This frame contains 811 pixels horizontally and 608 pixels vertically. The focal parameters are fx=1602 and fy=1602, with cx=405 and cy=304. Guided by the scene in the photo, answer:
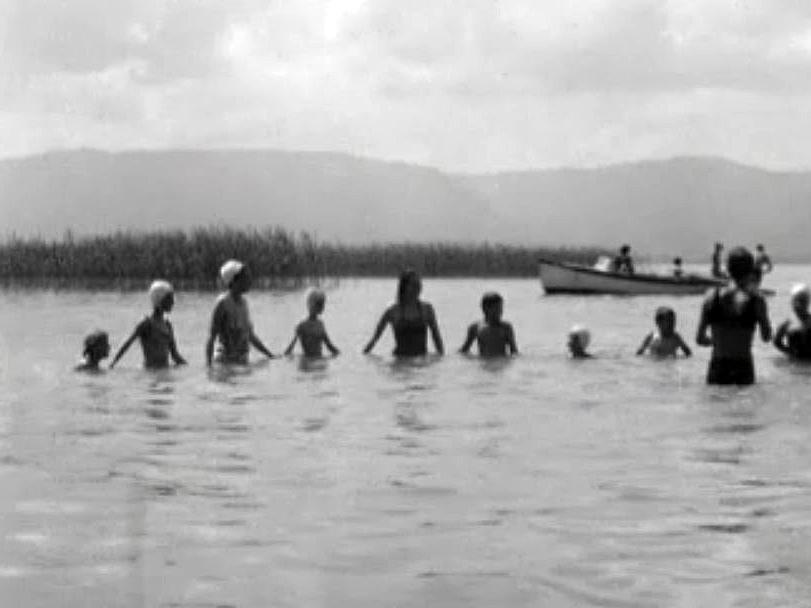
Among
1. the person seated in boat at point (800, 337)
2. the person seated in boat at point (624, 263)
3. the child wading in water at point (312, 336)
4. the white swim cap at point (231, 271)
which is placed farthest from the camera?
the person seated in boat at point (624, 263)

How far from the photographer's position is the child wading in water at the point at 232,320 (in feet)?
52.2

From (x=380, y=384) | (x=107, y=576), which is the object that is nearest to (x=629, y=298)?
(x=380, y=384)

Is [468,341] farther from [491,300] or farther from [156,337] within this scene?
[156,337]

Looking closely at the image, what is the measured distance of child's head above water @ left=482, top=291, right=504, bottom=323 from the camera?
1708 cm

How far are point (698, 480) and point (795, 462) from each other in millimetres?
1099

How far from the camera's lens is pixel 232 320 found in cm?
1630

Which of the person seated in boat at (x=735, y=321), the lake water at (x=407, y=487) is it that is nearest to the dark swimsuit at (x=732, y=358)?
the person seated in boat at (x=735, y=321)

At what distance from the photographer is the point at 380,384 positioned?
1574 cm

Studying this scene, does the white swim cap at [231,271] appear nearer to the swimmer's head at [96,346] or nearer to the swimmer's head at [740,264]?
the swimmer's head at [96,346]

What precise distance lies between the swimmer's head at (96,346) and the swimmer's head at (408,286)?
3108 mm

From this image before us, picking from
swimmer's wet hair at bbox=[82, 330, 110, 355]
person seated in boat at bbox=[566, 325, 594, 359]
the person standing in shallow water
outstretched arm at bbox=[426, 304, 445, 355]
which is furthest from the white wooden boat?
swimmer's wet hair at bbox=[82, 330, 110, 355]

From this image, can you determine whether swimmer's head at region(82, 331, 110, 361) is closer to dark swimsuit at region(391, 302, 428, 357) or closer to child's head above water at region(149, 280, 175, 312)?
child's head above water at region(149, 280, 175, 312)

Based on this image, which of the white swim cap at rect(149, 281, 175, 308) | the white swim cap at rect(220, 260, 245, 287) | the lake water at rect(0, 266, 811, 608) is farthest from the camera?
the white swim cap at rect(220, 260, 245, 287)

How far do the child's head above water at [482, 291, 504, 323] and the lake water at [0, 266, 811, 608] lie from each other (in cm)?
56
